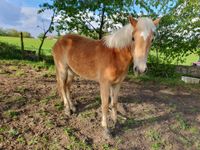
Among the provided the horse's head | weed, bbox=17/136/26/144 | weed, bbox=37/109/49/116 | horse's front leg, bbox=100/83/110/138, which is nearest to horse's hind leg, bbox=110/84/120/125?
horse's front leg, bbox=100/83/110/138

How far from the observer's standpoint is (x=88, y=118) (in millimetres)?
4281

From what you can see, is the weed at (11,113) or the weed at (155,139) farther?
the weed at (11,113)

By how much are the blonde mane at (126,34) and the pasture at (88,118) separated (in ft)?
4.18

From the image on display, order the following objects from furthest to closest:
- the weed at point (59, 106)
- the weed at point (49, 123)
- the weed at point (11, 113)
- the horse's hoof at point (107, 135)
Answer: the weed at point (59, 106), the weed at point (11, 113), the weed at point (49, 123), the horse's hoof at point (107, 135)

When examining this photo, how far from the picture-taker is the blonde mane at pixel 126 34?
322 cm

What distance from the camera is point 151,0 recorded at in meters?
8.52

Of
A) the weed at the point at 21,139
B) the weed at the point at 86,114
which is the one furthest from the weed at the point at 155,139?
the weed at the point at 21,139

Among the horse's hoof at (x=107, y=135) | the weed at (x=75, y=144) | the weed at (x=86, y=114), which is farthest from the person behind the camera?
the weed at (x=86, y=114)

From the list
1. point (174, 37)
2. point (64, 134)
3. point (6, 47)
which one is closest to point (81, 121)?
point (64, 134)

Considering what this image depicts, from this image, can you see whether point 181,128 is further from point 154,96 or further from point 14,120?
point 14,120

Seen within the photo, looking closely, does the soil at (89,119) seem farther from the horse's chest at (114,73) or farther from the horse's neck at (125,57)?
the horse's neck at (125,57)

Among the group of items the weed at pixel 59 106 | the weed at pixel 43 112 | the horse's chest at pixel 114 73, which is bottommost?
the weed at pixel 43 112

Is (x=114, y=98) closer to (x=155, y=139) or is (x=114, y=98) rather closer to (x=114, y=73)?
(x=114, y=73)

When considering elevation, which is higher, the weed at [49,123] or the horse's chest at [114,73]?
the horse's chest at [114,73]
